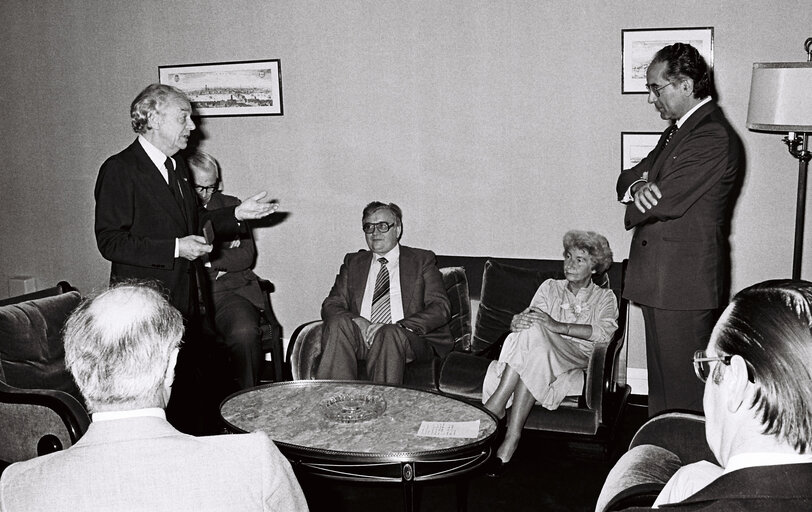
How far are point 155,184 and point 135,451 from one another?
7.66 feet

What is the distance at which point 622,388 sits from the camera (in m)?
4.30

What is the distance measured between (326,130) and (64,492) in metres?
4.10

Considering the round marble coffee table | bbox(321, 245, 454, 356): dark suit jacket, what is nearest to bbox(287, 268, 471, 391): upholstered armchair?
bbox(321, 245, 454, 356): dark suit jacket

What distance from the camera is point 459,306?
4.77 m

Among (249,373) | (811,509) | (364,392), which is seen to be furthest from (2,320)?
(811,509)

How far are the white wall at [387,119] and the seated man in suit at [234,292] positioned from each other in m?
0.63

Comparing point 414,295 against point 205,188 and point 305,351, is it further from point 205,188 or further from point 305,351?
point 205,188

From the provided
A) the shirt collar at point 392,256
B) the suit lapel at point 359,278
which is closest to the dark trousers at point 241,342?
the suit lapel at point 359,278

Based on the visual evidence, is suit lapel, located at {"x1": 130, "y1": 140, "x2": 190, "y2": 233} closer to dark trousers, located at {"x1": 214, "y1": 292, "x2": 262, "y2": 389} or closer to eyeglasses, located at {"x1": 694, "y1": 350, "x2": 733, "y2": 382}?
dark trousers, located at {"x1": 214, "y1": 292, "x2": 262, "y2": 389}

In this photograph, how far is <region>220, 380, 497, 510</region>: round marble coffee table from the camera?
2871 millimetres

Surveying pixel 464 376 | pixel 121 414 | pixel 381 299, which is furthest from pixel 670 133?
pixel 121 414

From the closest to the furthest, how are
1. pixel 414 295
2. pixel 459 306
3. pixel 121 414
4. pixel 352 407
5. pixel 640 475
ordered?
1. pixel 121 414
2. pixel 640 475
3. pixel 352 407
4. pixel 414 295
5. pixel 459 306

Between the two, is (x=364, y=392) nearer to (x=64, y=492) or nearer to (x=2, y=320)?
(x=2, y=320)

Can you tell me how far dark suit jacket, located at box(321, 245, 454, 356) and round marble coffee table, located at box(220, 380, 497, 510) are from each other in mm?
934
